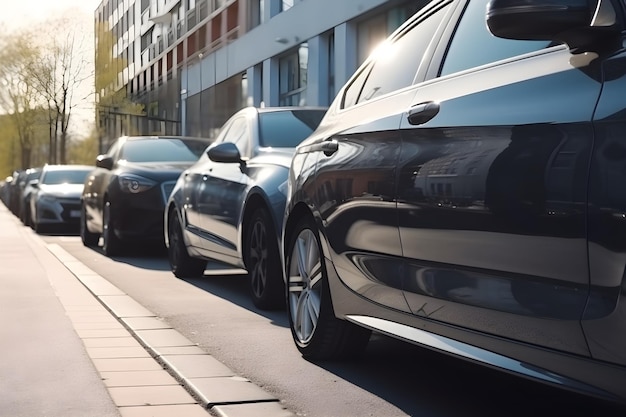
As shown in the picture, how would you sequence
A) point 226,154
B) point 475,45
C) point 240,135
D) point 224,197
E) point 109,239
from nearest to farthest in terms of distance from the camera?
1. point 475,45
2. point 226,154
3. point 224,197
4. point 240,135
5. point 109,239

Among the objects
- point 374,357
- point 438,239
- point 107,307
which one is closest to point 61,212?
point 107,307

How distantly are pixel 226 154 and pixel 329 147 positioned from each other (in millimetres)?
2759

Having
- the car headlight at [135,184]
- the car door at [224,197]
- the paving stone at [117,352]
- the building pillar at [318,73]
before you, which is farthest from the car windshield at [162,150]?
the building pillar at [318,73]

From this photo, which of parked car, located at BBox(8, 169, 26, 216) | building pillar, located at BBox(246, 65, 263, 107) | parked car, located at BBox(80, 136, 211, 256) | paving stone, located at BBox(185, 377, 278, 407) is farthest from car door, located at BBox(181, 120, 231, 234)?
parked car, located at BBox(8, 169, 26, 216)

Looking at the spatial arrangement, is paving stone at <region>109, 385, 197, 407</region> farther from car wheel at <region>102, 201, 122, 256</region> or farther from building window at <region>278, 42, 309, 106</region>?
building window at <region>278, 42, 309, 106</region>

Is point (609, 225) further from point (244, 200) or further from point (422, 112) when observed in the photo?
point (244, 200)

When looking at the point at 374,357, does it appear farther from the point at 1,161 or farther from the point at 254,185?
the point at 1,161

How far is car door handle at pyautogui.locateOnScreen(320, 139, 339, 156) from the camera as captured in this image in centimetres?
513

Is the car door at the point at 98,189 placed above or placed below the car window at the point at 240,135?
below

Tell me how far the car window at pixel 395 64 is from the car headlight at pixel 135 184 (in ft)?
23.0

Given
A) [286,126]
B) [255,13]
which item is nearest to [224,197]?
[286,126]

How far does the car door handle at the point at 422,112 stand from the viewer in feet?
13.5

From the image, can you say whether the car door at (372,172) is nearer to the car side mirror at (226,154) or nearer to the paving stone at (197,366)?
the paving stone at (197,366)

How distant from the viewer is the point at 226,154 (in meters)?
7.86
